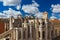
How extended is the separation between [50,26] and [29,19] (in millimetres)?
3371

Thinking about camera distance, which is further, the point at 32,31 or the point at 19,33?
the point at 32,31

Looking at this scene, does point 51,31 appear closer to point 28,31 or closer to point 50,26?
point 50,26

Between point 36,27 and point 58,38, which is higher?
point 36,27

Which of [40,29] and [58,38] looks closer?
[40,29]

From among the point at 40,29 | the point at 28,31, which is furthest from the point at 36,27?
the point at 28,31

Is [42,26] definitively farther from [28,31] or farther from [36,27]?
[28,31]

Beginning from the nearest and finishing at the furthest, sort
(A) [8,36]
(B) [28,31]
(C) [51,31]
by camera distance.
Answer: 1. (A) [8,36]
2. (B) [28,31]
3. (C) [51,31]

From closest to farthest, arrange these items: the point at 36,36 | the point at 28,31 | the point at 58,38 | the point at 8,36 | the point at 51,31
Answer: the point at 8,36
the point at 28,31
the point at 36,36
the point at 51,31
the point at 58,38

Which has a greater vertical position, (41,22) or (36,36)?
(41,22)

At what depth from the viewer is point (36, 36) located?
2328cm

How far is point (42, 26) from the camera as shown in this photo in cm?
2416

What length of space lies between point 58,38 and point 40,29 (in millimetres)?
5616

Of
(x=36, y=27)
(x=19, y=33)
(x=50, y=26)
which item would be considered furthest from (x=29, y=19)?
(x=19, y=33)

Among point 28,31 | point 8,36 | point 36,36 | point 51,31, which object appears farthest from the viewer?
point 51,31
